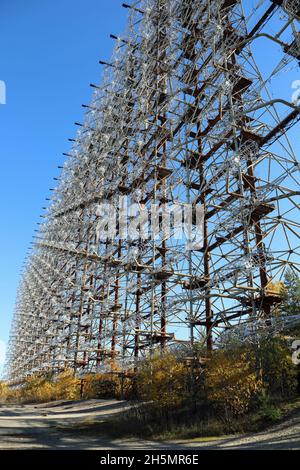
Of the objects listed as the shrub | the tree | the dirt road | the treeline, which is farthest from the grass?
the tree

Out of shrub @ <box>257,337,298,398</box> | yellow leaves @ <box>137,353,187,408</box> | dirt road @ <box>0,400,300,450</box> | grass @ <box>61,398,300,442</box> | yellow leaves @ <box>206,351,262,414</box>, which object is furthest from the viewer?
yellow leaves @ <box>137,353,187,408</box>

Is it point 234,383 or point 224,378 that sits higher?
point 224,378

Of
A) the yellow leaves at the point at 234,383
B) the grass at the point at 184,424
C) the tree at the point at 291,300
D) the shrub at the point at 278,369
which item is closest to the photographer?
the grass at the point at 184,424

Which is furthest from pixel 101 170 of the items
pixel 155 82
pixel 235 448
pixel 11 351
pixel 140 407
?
pixel 11 351

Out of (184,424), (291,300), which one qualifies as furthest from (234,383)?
(291,300)

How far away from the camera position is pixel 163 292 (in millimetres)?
23375

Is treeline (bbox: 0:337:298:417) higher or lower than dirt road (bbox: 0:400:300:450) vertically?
higher

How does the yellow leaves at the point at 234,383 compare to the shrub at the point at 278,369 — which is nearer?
the yellow leaves at the point at 234,383

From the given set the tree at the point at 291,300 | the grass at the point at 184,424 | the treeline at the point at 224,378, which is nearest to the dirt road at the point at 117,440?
the grass at the point at 184,424

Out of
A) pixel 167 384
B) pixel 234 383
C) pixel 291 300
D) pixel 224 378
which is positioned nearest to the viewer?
pixel 234 383

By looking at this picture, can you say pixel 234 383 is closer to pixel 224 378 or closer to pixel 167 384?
Answer: pixel 224 378

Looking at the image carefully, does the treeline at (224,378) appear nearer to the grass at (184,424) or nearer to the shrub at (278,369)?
the shrub at (278,369)

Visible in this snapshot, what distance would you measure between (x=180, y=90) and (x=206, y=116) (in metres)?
2.37

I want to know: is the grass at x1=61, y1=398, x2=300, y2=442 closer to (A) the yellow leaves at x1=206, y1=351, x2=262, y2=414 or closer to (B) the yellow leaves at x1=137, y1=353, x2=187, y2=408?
(A) the yellow leaves at x1=206, y1=351, x2=262, y2=414
